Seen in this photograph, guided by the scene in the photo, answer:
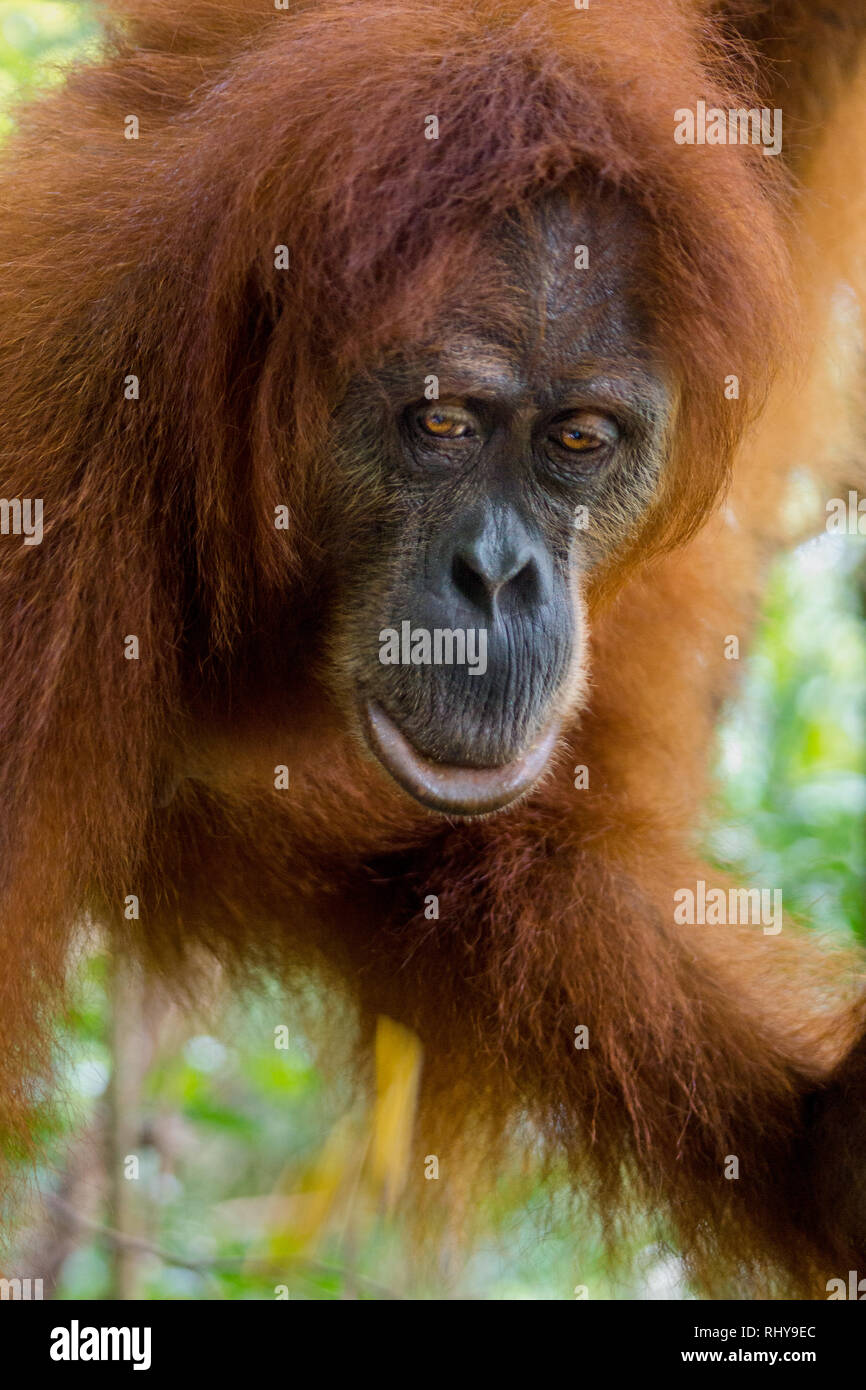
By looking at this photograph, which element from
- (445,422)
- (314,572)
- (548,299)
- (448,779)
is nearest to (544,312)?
(548,299)

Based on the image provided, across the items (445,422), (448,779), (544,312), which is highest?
(544,312)

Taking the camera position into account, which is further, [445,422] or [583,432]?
[583,432]

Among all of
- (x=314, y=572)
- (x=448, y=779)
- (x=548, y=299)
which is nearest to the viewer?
(x=548, y=299)

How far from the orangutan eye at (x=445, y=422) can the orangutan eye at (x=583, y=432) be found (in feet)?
0.63

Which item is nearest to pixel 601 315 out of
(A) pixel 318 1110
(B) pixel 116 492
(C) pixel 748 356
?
(C) pixel 748 356

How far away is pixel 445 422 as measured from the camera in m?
3.16

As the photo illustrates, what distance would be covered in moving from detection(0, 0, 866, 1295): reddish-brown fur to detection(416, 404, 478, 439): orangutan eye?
0.17m

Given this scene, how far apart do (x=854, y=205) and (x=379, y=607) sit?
6.45ft

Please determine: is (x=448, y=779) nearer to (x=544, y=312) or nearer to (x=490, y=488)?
(x=490, y=488)

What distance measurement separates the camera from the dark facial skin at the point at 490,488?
3.10m

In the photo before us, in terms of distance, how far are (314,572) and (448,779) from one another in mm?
518

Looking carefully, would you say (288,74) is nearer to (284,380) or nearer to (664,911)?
(284,380)

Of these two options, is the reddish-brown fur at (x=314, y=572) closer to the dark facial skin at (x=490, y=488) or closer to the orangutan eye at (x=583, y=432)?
the dark facial skin at (x=490, y=488)

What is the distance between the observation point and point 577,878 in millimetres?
4137
